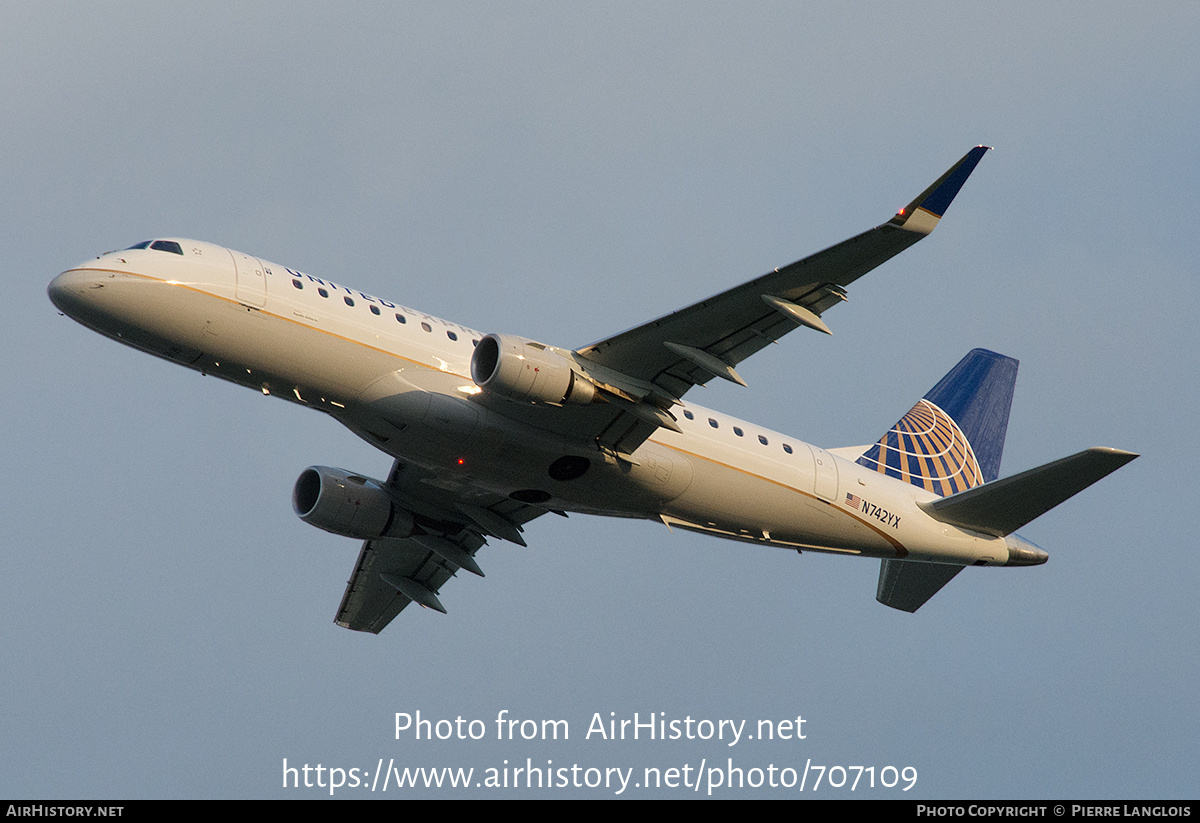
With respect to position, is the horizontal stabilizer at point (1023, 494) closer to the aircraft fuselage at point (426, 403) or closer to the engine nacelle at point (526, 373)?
the aircraft fuselage at point (426, 403)

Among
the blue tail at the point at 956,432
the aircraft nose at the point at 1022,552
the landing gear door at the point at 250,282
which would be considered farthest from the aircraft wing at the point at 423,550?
the aircraft nose at the point at 1022,552

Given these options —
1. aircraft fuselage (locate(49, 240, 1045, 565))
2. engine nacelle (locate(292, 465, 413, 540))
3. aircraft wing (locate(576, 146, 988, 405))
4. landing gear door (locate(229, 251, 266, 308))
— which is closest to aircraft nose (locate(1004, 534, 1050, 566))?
aircraft fuselage (locate(49, 240, 1045, 565))

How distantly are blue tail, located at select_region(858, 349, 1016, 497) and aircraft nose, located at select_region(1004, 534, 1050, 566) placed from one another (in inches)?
110

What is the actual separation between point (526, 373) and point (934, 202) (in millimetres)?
9229

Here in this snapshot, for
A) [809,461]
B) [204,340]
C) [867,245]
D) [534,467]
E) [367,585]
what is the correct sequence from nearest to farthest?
1. [867,245]
2. [204,340]
3. [534,467]
4. [809,461]
5. [367,585]

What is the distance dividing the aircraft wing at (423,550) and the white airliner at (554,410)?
0.35ft

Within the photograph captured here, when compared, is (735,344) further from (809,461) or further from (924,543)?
(924,543)

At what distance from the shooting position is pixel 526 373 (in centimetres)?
2806

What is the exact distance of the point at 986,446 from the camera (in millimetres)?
40688

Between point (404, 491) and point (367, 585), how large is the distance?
5.03 metres

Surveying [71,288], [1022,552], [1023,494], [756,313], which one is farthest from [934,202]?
[71,288]

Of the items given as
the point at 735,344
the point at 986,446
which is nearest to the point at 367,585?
the point at 735,344

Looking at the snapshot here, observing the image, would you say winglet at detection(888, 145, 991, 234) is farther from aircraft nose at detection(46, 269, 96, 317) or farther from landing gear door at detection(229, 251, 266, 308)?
aircraft nose at detection(46, 269, 96, 317)

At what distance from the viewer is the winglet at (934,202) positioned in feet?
80.9
